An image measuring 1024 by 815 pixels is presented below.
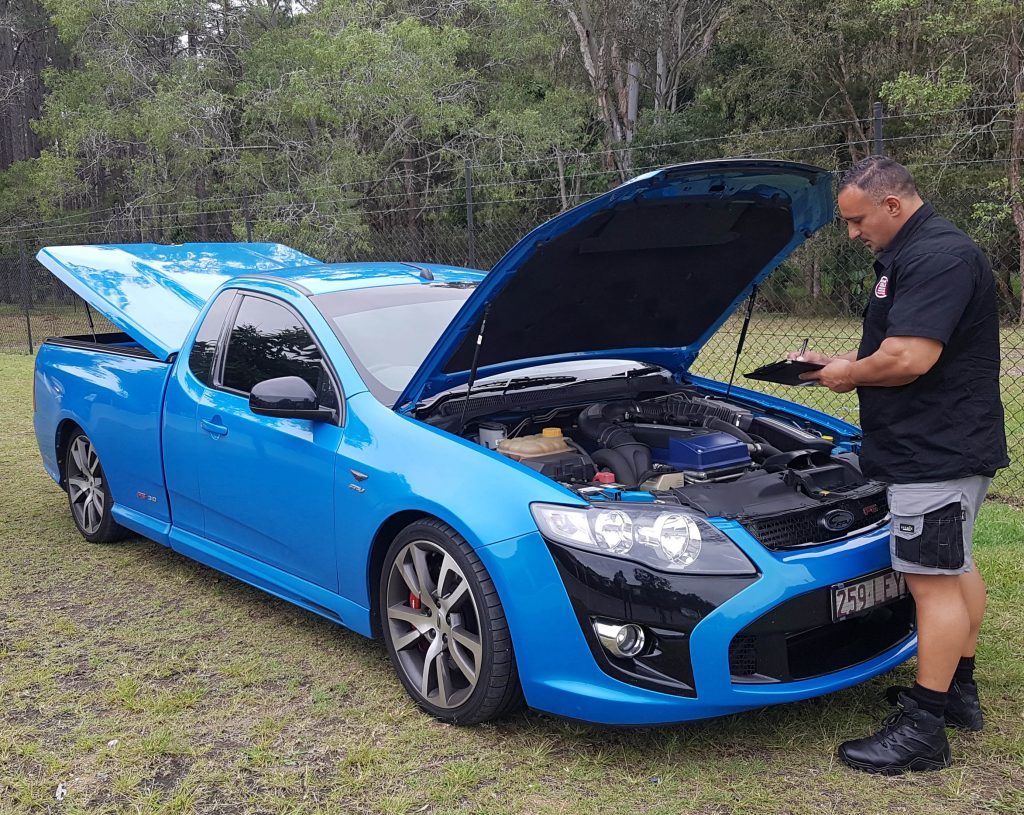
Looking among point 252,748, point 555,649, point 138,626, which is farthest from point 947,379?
point 138,626

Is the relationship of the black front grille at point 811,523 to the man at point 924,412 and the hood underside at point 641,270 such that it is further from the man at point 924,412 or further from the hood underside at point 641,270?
the hood underside at point 641,270

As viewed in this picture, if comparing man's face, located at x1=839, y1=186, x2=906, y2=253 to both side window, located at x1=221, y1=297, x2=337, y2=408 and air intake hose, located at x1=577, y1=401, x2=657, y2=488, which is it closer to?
air intake hose, located at x1=577, y1=401, x2=657, y2=488

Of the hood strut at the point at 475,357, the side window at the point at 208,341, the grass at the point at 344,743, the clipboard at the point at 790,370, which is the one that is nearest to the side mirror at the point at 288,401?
the hood strut at the point at 475,357

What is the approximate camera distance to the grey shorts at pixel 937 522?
3.08 m

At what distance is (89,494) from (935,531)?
4.64 m

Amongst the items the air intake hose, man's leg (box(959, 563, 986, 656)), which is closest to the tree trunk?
the air intake hose

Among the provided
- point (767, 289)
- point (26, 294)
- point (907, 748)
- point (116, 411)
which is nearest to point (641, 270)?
point (907, 748)

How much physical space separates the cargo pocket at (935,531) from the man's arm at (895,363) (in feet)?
1.24

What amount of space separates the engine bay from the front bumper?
169 millimetres

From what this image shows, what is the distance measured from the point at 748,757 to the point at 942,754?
591 mm

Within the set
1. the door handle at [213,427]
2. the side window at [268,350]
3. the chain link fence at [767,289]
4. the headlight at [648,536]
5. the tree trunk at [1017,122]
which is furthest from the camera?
the tree trunk at [1017,122]

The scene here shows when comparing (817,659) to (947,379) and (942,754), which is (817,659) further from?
(947,379)

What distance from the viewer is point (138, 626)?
4590 millimetres

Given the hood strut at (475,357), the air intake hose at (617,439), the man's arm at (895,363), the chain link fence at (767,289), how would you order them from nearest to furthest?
the man's arm at (895,363) < the hood strut at (475,357) < the air intake hose at (617,439) < the chain link fence at (767,289)
